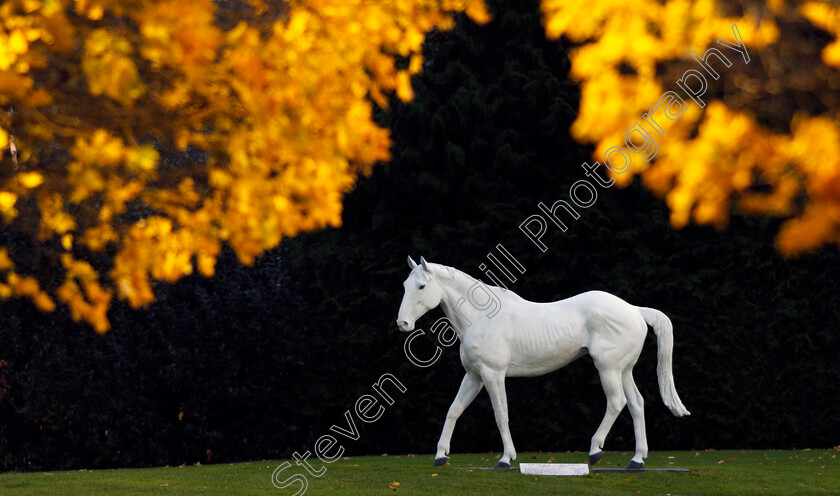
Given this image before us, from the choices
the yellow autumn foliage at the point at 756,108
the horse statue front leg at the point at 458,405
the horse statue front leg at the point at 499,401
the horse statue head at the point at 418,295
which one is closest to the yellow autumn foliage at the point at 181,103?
the yellow autumn foliage at the point at 756,108

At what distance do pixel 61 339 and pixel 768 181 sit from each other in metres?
9.18

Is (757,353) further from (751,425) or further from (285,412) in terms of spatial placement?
(285,412)

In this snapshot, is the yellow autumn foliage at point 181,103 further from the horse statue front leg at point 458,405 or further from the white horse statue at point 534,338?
the horse statue front leg at point 458,405

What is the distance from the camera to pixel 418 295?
805 centimetres

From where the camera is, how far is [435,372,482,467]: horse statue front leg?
8273 mm

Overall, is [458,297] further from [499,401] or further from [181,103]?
[181,103]

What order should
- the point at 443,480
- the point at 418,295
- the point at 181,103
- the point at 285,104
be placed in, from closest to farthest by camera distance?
the point at 285,104
the point at 181,103
the point at 443,480
the point at 418,295

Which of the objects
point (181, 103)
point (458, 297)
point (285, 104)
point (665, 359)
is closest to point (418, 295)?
point (458, 297)

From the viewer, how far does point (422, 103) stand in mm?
11867

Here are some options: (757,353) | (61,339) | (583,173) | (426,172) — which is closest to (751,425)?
(757,353)

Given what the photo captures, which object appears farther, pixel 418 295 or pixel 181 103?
pixel 418 295

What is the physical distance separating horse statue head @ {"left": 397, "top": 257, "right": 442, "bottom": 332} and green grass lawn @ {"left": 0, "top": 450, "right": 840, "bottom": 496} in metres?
1.26

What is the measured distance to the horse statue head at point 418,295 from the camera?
26.2 ft

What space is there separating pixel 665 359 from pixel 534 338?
1.10m
